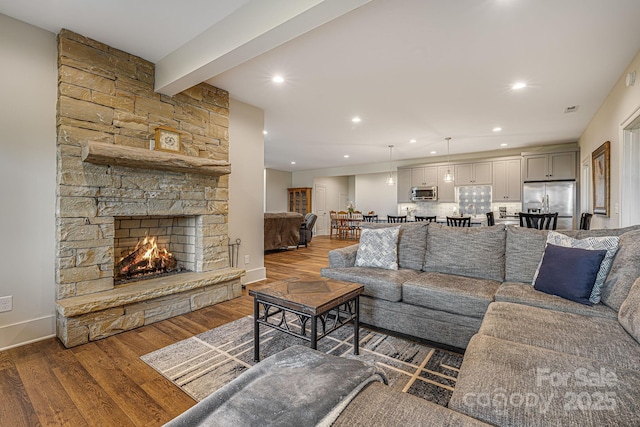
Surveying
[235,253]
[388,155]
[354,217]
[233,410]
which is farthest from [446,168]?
[233,410]

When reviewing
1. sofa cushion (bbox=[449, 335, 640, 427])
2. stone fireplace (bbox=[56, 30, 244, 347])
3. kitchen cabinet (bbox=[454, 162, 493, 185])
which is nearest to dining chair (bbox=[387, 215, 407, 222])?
kitchen cabinet (bbox=[454, 162, 493, 185])

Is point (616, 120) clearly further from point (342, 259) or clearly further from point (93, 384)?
point (93, 384)

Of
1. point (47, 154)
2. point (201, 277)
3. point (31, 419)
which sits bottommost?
point (31, 419)

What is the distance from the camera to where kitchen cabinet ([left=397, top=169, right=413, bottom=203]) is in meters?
A: 8.45

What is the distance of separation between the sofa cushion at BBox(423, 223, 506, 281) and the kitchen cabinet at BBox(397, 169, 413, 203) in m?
5.57

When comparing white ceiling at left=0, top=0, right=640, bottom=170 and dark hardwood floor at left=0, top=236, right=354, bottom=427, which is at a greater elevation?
white ceiling at left=0, top=0, right=640, bottom=170

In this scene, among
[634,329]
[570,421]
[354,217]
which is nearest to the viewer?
[570,421]

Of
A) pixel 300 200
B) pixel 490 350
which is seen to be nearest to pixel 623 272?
pixel 490 350

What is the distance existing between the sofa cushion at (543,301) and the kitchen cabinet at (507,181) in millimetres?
5388

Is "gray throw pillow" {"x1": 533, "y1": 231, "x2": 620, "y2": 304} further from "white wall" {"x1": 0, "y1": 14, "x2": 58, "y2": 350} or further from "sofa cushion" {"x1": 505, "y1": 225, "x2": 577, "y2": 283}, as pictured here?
"white wall" {"x1": 0, "y1": 14, "x2": 58, "y2": 350}

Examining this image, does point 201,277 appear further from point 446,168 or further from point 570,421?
point 446,168

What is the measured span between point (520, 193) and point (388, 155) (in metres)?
3.19

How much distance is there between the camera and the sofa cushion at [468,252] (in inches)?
107

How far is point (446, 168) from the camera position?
7859 mm
